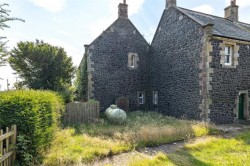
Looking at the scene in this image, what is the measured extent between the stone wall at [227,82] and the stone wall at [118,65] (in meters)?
7.63

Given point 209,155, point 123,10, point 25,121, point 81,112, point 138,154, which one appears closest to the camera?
point 25,121

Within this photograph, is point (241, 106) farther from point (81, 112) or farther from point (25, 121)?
point (25, 121)

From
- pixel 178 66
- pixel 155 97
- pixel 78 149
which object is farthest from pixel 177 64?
pixel 78 149

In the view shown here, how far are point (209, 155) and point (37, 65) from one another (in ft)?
43.2

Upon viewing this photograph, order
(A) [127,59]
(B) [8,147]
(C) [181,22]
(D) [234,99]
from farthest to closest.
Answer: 1. (A) [127,59]
2. (C) [181,22]
3. (D) [234,99]
4. (B) [8,147]

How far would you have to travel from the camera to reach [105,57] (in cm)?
1827

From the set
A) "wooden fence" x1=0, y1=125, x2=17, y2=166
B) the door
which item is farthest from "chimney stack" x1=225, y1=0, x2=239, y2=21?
"wooden fence" x1=0, y1=125, x2=17, y2=166

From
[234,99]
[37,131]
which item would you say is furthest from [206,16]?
[37,131]

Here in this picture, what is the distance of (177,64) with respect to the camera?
54.6 ft

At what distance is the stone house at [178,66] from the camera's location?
14.1 metres

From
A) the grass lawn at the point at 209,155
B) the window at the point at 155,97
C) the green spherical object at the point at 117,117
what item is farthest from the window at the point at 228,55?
the green spherical object at the point at 117,117

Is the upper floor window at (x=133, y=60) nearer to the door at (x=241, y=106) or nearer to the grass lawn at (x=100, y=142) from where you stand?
the door at (x=241, y=106)

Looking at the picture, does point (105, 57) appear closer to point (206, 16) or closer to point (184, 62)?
point (184, 62)

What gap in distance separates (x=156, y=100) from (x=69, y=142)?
11.9 meters
